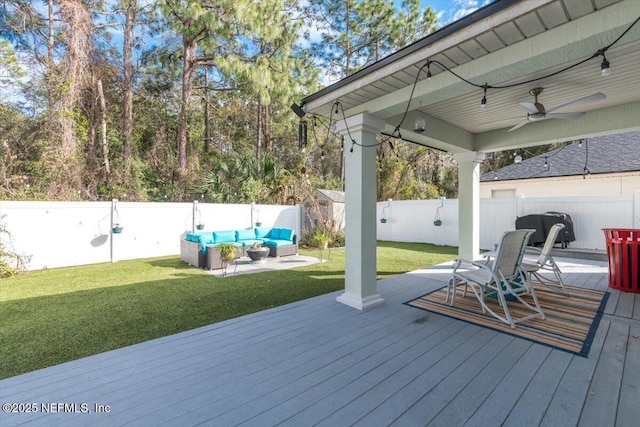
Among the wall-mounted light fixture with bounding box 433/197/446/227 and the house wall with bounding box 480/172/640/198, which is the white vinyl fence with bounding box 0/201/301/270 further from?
the house wall with bounding box 480/172/640/198

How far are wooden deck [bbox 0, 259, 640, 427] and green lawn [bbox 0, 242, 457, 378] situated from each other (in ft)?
1.47

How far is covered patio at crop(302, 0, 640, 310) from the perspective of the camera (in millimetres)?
2100

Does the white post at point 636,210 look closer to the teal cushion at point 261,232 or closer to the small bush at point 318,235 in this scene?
the small bush at point 318,235

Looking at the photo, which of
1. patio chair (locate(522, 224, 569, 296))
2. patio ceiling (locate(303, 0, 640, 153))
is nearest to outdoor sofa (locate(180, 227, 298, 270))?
patio ceiling (locate(303, 0, 640, 153))

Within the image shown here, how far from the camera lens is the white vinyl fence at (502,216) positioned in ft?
23.5

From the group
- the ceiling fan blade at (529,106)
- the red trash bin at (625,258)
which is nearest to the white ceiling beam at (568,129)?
the red trash bin at (625,258)

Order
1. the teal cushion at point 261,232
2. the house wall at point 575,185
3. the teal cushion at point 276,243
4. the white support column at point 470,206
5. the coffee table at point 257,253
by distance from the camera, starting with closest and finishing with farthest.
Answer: the white support column at point 470,206, the coffee table at point 257,253, the teal cushion at point 276,243, the teal cushion at point 261,232, the house wall at point 575,185

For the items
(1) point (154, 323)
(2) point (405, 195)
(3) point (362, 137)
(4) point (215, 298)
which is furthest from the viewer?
(2) point (405, 195)

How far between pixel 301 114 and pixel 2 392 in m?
3.75

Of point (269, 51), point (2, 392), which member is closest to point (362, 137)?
point (2, 392)

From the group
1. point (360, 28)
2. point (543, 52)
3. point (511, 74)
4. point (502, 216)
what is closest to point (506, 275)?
point (511, 74)

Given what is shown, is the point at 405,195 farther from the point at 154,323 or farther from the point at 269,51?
the point at 154,323

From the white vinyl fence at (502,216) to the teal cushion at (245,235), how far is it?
19.2ft

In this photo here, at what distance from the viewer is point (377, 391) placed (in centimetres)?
202
